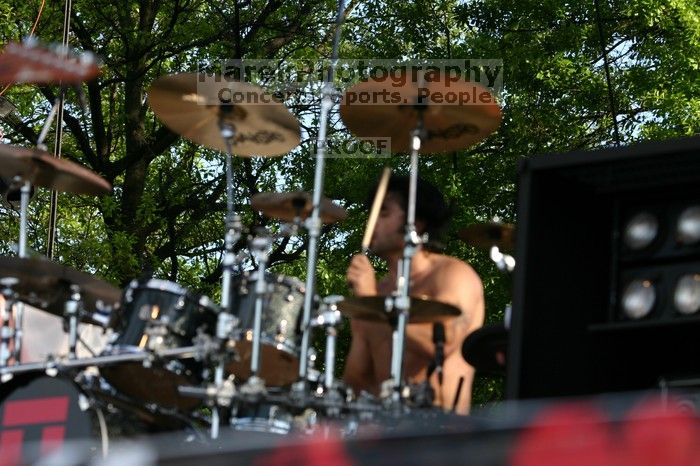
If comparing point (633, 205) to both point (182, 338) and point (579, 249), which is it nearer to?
point (579, 249)

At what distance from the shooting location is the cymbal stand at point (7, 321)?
6016 mm

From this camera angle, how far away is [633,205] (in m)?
4.89

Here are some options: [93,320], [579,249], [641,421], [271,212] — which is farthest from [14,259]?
[641,421]

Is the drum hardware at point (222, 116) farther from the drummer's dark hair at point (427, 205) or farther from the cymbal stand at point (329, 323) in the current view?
the cymbal stand at point (329, 323)

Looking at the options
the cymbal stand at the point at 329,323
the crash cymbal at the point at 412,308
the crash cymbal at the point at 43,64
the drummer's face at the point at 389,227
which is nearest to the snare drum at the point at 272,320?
the cymbal stand at the point at 329,323

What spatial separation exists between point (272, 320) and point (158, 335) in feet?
1.88

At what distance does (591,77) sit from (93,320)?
11.0 m

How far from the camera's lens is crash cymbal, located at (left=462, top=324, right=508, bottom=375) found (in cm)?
550

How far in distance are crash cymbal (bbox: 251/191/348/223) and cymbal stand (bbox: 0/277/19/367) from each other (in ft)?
4.02

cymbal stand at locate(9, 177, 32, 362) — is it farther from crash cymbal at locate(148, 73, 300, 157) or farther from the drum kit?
crash cymbal at locate(148, 73, 300, 157)

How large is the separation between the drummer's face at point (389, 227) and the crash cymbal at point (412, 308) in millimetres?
Answer: 590

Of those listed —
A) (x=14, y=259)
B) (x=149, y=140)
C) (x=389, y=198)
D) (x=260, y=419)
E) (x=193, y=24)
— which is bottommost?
(x=260, y=419)

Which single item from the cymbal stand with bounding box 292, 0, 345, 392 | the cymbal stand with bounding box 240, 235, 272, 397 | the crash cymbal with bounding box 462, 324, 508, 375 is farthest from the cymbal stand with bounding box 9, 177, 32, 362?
the crash cymbal with bounding box 462, 324, 508, 375

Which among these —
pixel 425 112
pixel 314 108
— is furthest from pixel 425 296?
pixel 314 108
